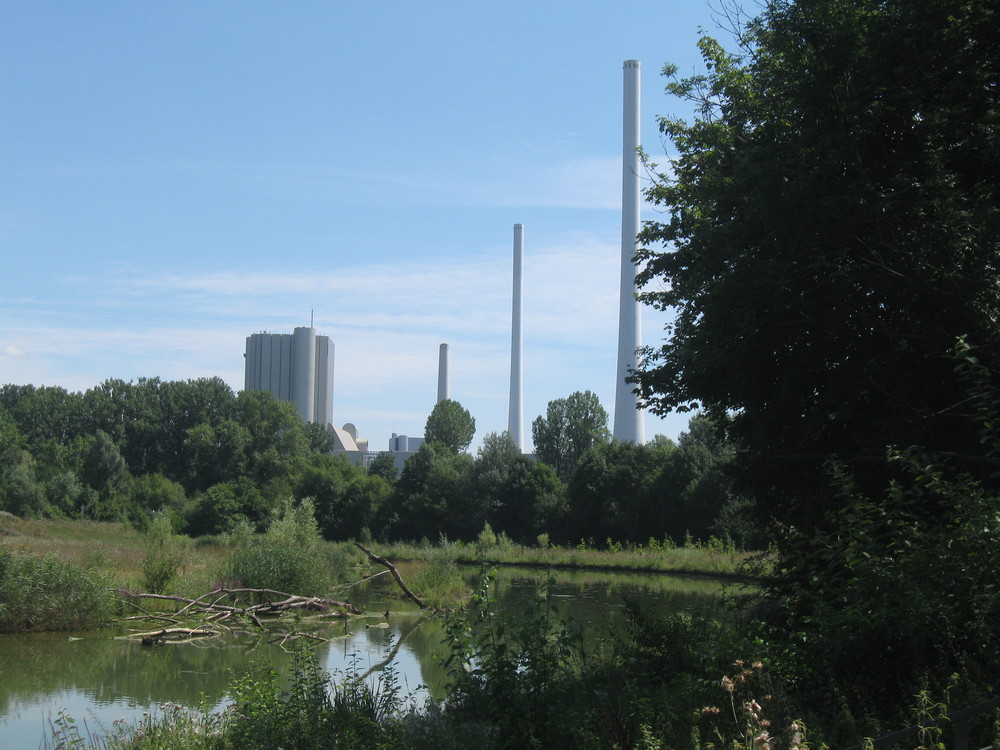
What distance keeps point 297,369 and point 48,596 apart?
11533cm

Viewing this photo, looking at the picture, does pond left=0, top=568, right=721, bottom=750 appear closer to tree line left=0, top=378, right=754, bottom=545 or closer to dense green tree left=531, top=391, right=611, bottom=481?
tree line left=0, top=378, right=754, bottom=545

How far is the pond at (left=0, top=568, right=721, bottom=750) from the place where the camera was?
481 inches

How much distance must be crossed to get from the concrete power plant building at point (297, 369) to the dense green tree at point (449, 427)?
3520 cm

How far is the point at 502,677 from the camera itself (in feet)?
25.4

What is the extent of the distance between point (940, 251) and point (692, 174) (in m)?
6.06

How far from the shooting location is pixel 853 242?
11.3 m

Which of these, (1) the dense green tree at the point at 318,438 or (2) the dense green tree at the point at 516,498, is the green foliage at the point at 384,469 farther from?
(1) the dense green tree at the point at 318,438

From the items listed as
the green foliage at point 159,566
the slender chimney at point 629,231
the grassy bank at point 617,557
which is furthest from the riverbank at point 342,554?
the slender chimney at point 629,231

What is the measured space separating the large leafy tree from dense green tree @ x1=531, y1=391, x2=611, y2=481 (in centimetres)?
6475

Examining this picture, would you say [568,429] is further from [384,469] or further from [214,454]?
[214,454]

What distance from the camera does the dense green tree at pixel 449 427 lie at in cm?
9938

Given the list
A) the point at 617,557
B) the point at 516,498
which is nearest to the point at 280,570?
the point at 617,557

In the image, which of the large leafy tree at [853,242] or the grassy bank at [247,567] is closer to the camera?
the large leafy tree at [853,242]

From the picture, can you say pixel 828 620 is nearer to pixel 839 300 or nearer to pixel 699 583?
pixel 839 300
